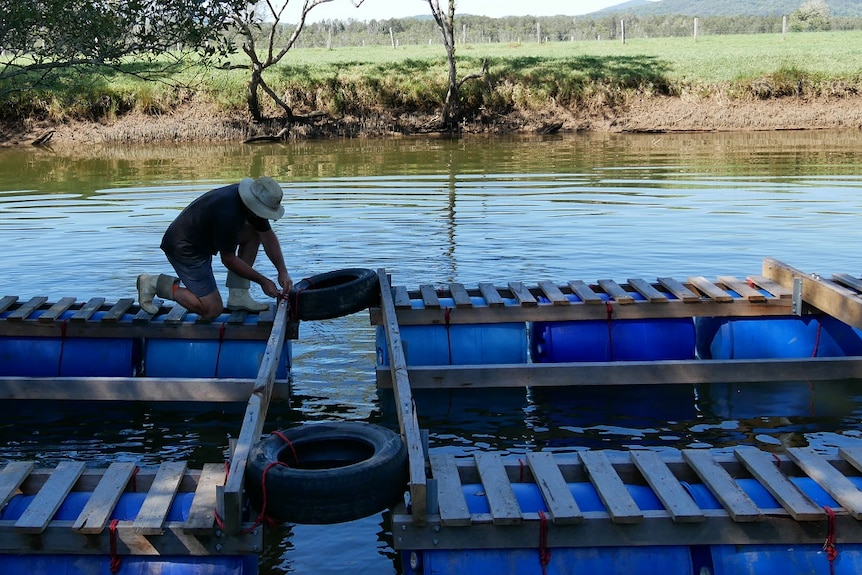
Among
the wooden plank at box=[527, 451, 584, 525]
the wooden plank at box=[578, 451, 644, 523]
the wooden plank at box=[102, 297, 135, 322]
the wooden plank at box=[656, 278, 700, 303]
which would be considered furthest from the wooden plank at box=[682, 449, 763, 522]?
the wooden plank at box=[102, 297, 135, 322]

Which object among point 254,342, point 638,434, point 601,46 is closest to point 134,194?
point 254,342

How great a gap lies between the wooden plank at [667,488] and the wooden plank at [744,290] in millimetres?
3560

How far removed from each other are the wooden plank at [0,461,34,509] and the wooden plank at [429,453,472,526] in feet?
8.01

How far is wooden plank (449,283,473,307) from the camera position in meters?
9.14

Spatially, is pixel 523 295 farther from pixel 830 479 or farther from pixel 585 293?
pixel 830 479

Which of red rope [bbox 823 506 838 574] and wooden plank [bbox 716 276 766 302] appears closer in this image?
red rope [bbox 823 506 838 574]

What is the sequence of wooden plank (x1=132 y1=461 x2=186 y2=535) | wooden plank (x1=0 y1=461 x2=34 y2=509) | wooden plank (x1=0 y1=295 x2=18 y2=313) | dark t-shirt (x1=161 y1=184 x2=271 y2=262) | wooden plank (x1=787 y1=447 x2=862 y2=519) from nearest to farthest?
wooden plank (x1=132 y1=461 x2=186 y2=535), wooden plank (x1=787 y1=447 x2=862 y2=519), wooden plank (x1=0 y1=461 x2=34 y2=509), dark t-shirt (x1=161 y1=184 x2=271 y2=262), wooden plank (x1=0 y1=295 x2=18 y2=313)

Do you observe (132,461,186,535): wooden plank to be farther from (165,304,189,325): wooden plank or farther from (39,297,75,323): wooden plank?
(39,297,75,323): wooden plank

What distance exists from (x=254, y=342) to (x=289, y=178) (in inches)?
692

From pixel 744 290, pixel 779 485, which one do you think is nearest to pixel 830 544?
pixel 779 485

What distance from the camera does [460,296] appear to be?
9398 mm

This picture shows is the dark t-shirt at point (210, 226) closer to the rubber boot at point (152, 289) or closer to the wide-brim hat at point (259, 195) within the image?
the wide-brim hat at point (259, 195)

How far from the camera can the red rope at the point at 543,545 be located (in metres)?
5.22

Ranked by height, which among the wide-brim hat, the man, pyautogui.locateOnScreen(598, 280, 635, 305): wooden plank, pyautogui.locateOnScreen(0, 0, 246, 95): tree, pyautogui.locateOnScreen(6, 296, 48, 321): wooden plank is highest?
pyautogui.locateOnScreen(0, 0, 246, 95): tree
